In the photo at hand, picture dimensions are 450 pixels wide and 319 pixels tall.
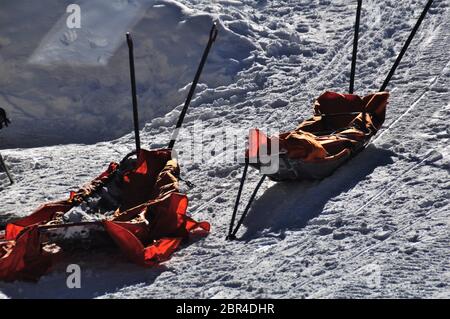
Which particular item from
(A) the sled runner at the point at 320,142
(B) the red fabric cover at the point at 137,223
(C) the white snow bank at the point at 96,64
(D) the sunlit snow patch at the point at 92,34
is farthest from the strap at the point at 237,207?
(D) the sunlit snow patch at the point at 92,34

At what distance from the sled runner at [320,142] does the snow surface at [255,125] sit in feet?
0.37

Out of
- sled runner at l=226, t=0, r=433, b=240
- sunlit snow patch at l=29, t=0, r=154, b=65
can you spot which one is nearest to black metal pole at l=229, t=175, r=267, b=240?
sled runner at l=226, t=0, r=433, b=240

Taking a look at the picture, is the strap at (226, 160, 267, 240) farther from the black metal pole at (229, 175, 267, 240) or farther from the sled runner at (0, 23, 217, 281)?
the sled runner at (0, 23, 217, 281)

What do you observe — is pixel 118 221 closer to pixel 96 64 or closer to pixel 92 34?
pixel 96 64

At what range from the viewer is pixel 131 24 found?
1127cm

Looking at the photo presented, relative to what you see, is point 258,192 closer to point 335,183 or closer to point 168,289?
point 335,183

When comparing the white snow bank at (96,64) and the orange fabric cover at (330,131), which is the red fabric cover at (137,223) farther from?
the white snow bank at (96,64)

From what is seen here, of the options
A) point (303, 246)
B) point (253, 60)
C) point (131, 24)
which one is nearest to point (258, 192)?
point (303, 246)

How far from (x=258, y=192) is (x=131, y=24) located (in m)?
3.90

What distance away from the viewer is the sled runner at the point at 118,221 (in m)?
6.84

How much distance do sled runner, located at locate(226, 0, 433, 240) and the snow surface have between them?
113 millimetres

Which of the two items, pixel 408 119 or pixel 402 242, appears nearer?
pixel 402 242

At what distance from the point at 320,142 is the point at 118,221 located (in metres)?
1.65

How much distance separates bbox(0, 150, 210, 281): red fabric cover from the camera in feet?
22.3
